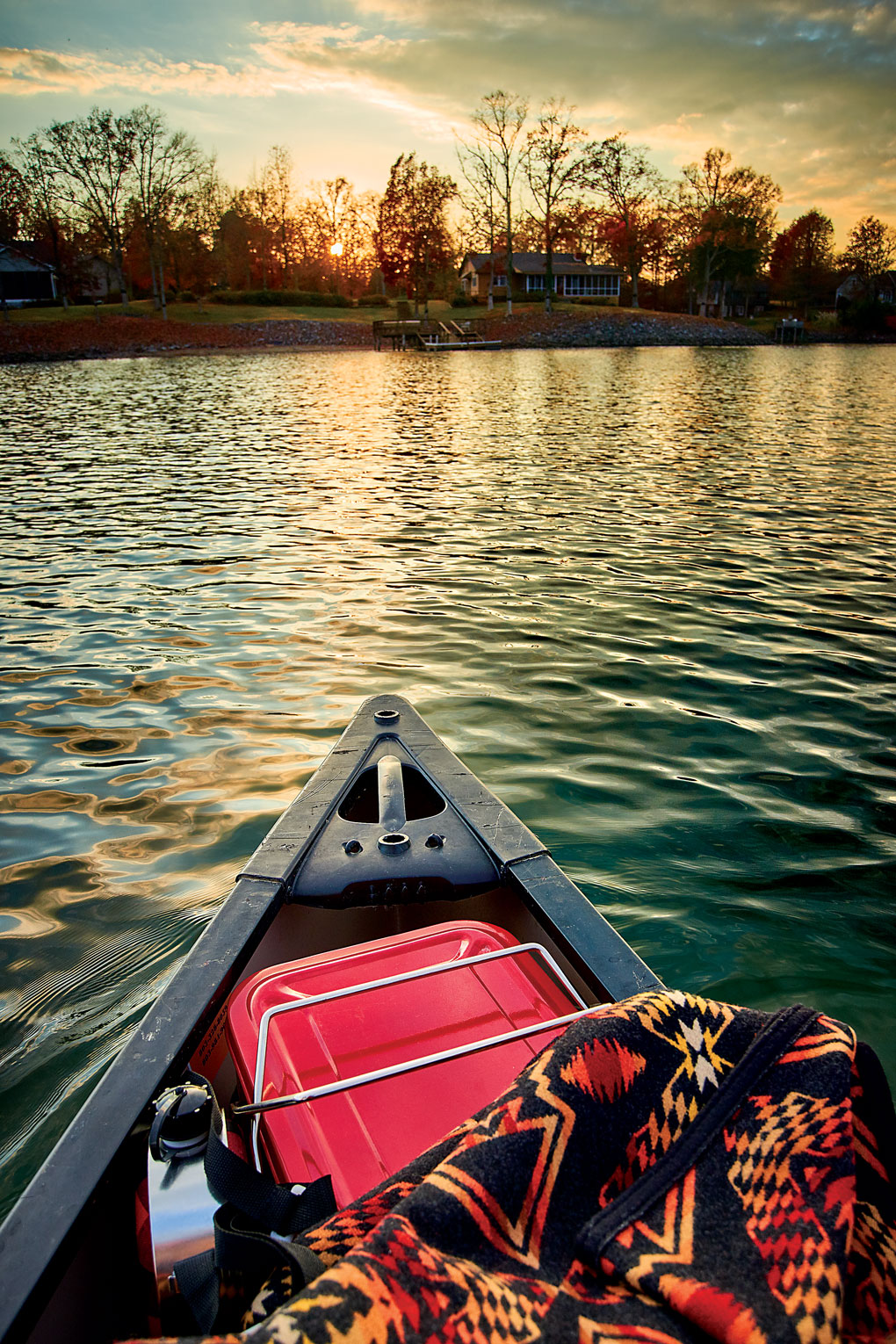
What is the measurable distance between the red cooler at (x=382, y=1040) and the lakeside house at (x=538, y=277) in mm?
81489

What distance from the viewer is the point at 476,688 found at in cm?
566

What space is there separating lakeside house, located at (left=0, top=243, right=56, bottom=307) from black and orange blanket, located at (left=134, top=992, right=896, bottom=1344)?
239ft

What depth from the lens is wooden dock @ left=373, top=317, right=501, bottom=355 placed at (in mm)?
48094

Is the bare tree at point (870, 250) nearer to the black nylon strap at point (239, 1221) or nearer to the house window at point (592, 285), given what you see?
the house window at point (592, 285)

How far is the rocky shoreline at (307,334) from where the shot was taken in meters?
44.4

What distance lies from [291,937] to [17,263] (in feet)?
249

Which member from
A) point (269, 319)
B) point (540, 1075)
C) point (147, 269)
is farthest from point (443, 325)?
point (540, 1075)

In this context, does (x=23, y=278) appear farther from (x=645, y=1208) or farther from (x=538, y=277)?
(x=645, y=1208)

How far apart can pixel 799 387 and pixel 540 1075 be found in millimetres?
27907

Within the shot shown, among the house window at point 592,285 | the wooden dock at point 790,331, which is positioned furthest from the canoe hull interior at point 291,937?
the house window at point 592,285

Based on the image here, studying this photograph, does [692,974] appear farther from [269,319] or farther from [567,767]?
[269,319]

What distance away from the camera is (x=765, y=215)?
75.1 m

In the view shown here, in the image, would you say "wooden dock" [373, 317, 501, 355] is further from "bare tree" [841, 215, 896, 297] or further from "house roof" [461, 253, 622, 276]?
"bare tree" [841, 215, 896, 297]

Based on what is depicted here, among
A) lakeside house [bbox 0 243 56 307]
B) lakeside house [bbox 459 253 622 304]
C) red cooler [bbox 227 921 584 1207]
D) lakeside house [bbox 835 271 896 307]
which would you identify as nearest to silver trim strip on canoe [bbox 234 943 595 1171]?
red cooler [bbox 227 921 584 1207]
